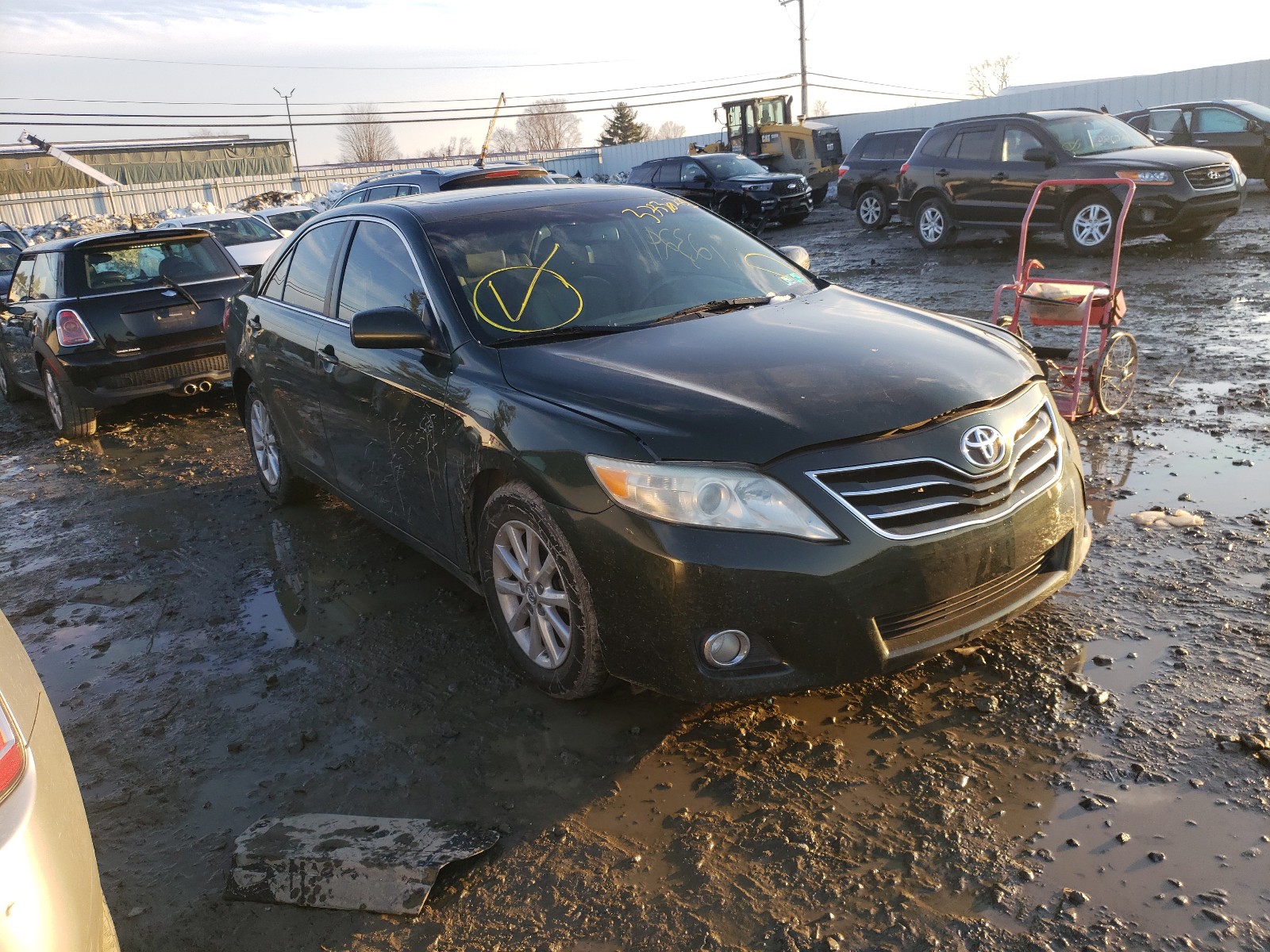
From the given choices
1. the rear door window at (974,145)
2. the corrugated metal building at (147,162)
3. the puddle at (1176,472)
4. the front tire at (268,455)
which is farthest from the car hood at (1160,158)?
the corrugated metal building at (147,162)

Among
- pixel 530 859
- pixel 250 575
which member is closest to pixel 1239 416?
pixel 530 859

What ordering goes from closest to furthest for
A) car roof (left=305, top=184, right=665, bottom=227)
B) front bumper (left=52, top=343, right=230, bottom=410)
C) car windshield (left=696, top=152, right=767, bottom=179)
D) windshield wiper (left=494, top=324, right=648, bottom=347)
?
windshield wiper (left=494, top=324, right=648, bottom=347)
car roof (left=305, top=184, right=665, bottom=227)
front bumper (left=52, top=343, right=230, bottom=410)
car windshield (left=696, top=152, right=767, bottom=179)

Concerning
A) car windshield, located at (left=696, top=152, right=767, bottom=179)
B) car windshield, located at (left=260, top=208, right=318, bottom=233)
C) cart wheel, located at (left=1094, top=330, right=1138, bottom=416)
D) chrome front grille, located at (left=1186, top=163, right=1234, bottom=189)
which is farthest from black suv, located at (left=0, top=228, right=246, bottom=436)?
car windshield, located at (left=696, top=152, right=767, bottom=179)

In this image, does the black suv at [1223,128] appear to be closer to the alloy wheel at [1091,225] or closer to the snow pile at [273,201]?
the alloy wheel at [1091,225]

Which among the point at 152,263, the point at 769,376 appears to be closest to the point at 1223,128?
the point at 152,263

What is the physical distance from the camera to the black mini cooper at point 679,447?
2770 millimetres

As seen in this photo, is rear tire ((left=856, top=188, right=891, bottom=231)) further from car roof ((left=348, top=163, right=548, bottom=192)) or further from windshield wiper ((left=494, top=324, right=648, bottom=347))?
windshield wiper ((left=494, top=324, right=648, bottom=347))

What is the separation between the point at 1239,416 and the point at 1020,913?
4.77 meters

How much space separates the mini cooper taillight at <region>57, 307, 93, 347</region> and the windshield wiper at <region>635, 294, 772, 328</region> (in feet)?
20.1

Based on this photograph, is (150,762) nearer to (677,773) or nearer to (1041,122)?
(677,773)

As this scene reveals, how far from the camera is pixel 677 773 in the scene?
299 centimetres

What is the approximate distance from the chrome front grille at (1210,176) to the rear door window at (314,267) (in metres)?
11.0

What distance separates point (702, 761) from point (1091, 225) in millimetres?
11373

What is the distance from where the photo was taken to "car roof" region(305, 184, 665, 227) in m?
4.21
